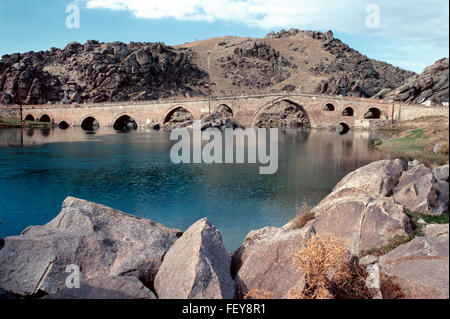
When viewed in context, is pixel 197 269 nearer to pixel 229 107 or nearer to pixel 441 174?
pixel 441 174

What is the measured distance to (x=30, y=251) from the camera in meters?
5.62

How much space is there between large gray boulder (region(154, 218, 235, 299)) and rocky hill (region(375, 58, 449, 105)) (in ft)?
171

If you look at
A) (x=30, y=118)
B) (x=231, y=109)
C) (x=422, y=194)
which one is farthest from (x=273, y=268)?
(x=30, y=118)

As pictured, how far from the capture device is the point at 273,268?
16.8ft

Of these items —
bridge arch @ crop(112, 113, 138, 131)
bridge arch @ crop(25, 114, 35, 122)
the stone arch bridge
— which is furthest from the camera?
bridge arch @ crop(25, 114, 35, 122)

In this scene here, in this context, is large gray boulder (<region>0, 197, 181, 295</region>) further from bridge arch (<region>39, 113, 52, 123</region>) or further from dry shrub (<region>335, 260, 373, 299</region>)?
A: bridge arch (<region>39, 113, 52, 123</region>)

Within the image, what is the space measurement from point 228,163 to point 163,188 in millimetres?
7830

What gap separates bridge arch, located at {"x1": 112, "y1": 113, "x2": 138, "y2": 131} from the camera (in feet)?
216

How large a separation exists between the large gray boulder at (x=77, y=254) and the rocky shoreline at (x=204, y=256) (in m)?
0.01

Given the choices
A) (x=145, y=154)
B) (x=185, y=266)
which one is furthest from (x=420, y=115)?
(x=185, y=266)

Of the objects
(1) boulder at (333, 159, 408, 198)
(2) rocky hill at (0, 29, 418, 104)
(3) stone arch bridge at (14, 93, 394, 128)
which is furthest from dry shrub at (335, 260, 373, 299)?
(2) rocky hill at (0, 29, 418, 104)

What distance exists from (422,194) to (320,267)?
4.63 meters
